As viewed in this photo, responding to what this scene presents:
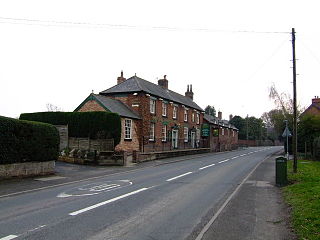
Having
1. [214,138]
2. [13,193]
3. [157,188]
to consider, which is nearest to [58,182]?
[13,193]

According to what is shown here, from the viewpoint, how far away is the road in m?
6.70

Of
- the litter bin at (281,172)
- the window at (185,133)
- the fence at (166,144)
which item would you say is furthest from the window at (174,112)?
the litter bin at (281,172)

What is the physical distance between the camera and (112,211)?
8.70 metres

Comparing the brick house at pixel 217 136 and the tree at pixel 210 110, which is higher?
the tree at pixel 210 110

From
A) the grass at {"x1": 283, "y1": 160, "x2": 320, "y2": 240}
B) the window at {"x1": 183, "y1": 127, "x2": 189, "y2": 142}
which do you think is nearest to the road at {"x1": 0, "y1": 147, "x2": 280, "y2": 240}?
the grass at {"x1": 283, "y1": 160, "x2": 320, "y2": 240}

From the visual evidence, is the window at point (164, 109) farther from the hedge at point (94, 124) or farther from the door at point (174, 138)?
the hedge at point (94, 124)

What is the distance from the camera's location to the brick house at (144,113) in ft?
103

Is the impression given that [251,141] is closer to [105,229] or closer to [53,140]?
[53,140]

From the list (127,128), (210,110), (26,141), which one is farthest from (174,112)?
(210,110)

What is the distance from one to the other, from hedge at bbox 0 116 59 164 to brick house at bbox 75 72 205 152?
11.6 meters

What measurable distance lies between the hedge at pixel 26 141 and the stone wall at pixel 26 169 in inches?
8.4

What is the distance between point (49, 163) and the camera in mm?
18125

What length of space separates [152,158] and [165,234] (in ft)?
76.2

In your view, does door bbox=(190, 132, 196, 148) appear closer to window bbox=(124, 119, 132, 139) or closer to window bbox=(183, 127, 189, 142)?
window bbox=(183, 127, 189, 142)
